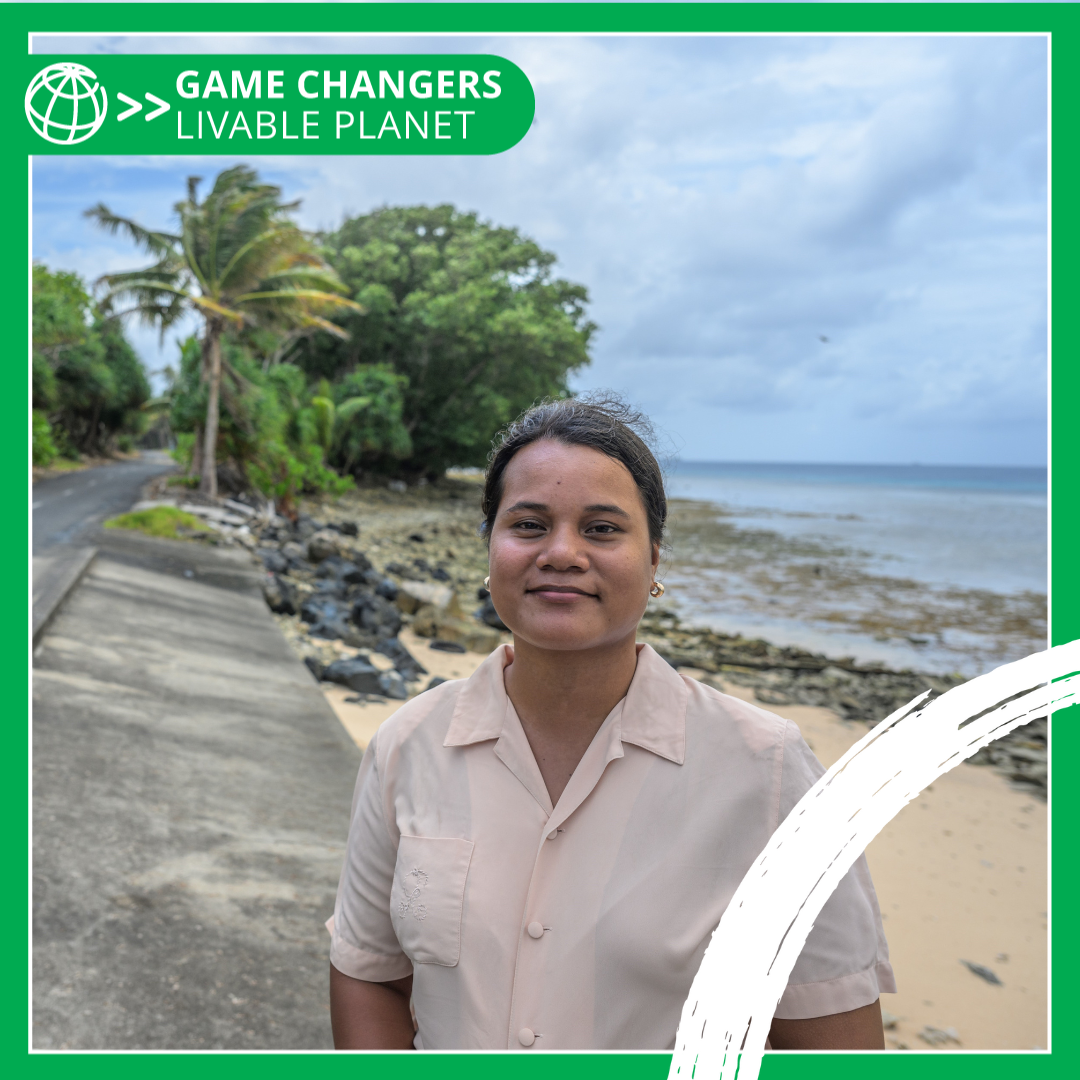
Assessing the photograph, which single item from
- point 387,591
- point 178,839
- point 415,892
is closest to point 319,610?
point 387,591

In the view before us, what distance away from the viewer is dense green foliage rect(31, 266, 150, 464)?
2252cm

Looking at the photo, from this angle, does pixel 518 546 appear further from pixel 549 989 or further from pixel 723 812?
pixel 549 989

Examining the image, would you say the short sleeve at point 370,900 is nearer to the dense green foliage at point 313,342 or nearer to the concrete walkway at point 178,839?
the concrete walkway at point 178,839

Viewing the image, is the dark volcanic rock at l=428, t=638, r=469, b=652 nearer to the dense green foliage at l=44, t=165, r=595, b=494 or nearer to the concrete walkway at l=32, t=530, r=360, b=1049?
the concrete walkway at l=32, t=530, r=360, b=1049

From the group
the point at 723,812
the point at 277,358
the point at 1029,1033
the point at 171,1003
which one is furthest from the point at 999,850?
the point at 277,358

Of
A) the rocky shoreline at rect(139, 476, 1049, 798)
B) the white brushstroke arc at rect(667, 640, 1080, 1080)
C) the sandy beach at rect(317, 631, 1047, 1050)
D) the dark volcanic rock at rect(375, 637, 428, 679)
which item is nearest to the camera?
the white brushstroke arc at rect(667, 640, 1080, 1080)

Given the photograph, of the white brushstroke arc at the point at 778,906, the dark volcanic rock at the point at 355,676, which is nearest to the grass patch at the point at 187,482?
the dark volcanic rock at the point at 355,676

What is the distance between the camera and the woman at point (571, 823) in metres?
1.27

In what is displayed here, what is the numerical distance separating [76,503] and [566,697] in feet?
56.3

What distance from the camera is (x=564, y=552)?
1.31 meters

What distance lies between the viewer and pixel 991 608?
16.8 m

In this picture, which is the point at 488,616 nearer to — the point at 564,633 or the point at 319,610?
the point at 319,610

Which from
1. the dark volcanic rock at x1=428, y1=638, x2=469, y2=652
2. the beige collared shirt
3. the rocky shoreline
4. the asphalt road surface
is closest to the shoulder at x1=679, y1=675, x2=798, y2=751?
the beige collared shirt

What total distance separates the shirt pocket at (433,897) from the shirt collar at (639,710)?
159 millimetres
